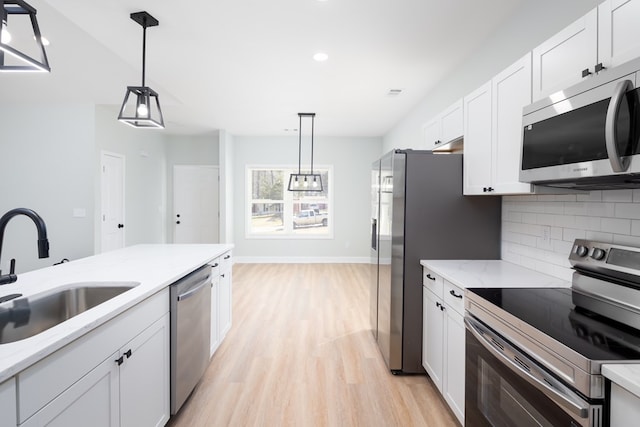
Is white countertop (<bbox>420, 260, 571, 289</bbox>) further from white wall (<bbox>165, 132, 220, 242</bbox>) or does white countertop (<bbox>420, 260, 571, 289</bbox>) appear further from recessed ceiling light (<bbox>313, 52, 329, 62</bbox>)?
white wall (<bbox>165, 132, 220, 242</bbox>)

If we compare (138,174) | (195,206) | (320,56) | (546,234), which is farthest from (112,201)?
(546,234)

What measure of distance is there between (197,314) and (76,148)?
4.05 m

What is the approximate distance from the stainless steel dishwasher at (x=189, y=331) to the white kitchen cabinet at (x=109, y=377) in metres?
0.05

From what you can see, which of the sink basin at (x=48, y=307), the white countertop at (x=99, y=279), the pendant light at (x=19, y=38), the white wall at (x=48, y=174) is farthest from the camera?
the white wall at (x=48, y=174)

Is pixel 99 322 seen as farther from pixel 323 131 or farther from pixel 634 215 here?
pixel 323 131

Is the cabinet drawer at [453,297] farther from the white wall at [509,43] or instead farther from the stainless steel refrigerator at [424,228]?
the white wall at [509,43]

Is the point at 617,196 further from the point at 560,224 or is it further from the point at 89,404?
the point at 89,404

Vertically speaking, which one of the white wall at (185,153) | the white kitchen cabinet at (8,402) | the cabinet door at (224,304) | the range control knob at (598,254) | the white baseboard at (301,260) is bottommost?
the white baseboard at (301,260)

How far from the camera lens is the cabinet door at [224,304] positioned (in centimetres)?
291

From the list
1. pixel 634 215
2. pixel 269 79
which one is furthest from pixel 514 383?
pixel 269 79

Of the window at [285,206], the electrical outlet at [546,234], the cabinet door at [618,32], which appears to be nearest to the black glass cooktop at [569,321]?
the electrical outlet at [546,234]

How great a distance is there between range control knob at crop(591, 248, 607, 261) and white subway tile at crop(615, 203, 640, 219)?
220 millimetres

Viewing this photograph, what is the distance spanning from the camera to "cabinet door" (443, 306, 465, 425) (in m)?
1.83

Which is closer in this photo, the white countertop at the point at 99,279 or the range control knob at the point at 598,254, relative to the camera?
the white countertop at the point at 99,279
